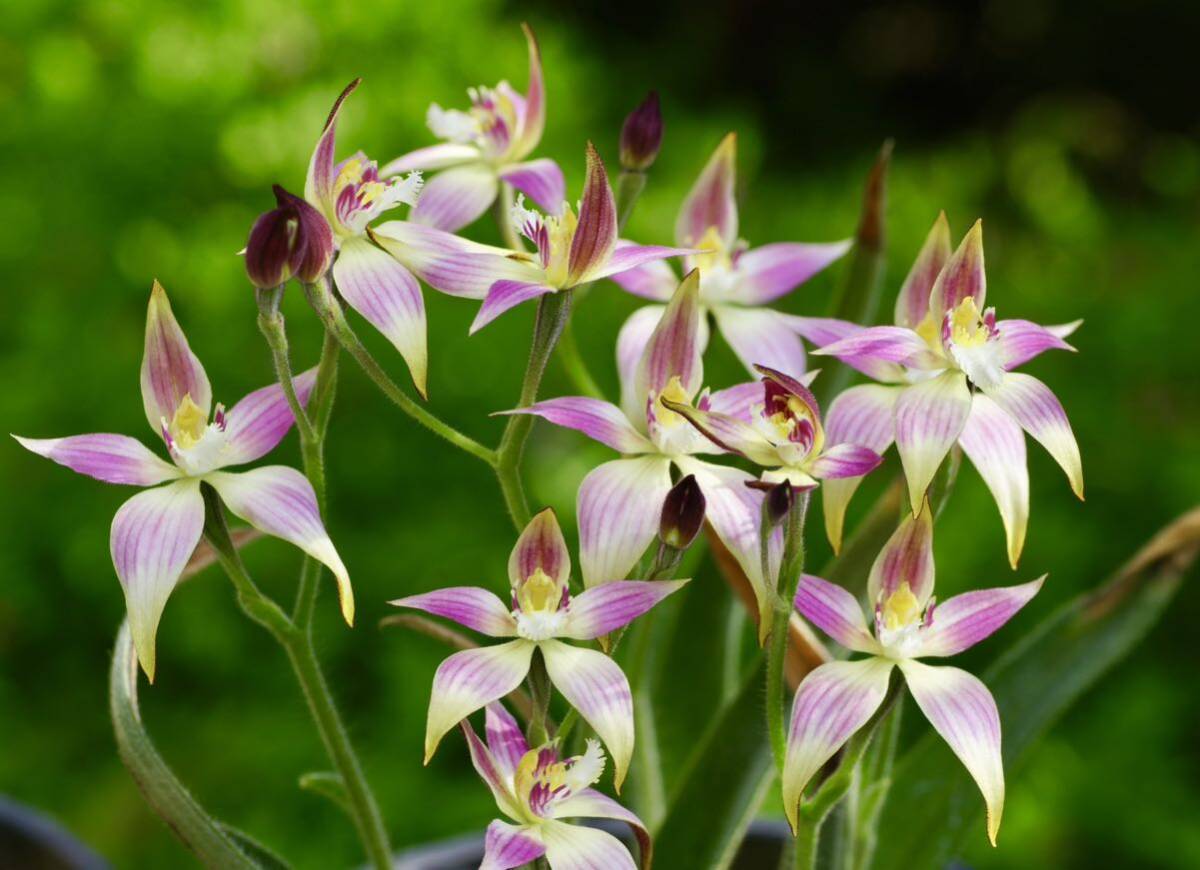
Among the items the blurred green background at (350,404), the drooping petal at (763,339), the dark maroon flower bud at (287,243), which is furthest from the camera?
the blurred green background at (350,404)

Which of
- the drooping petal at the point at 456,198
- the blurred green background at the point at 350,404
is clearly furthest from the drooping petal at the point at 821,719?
the blurred green background at the point at 350,404

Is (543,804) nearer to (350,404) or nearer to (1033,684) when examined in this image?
(1033,684)

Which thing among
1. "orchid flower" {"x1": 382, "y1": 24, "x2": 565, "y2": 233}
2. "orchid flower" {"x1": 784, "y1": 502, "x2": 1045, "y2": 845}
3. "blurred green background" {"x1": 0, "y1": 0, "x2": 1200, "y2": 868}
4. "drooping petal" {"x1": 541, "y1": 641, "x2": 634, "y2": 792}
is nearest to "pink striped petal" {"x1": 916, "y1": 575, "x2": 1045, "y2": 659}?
"orchid flower" {"x1": 784, "y1": 502, "x2": 1045, "y2": 845}

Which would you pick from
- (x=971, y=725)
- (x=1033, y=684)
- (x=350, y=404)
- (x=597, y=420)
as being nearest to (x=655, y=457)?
(x=597, y=420)

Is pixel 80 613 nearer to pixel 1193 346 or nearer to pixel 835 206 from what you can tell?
pixel 835 206

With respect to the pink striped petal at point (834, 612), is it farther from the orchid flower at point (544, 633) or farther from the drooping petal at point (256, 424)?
the drooping petal at point (256, 424)

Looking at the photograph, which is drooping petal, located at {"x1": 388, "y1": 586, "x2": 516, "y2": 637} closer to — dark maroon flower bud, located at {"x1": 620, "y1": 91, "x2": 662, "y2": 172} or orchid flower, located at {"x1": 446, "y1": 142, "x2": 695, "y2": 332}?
orchid flower, located at {"x1": 446, "y1": 142, "x2": 695, "y2": 332}

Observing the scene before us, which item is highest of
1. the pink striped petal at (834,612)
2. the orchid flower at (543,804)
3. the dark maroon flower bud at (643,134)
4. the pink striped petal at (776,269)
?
the dark maroon flower bud at (643,134)

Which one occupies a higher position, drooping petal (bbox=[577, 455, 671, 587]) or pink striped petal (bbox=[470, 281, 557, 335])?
pink striped petal (bbox=[470, 281, 557, 335])
